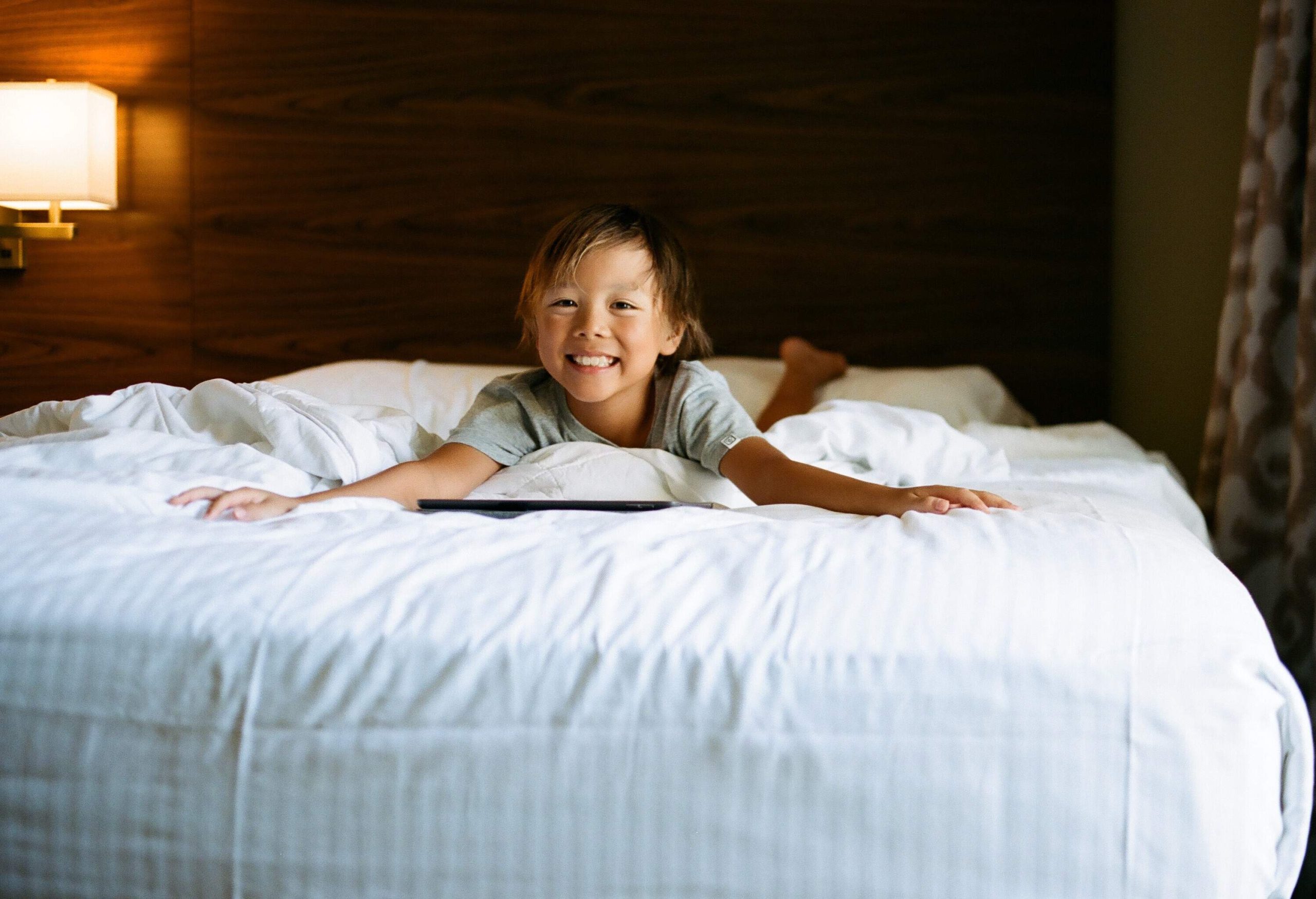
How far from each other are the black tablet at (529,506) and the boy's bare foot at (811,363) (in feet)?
3.83

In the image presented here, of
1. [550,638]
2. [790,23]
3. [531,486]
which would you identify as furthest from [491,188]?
[550,638]

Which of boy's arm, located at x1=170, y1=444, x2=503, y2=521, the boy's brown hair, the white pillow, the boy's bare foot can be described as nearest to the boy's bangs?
the boy's brown hair

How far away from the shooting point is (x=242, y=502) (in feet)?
3.03

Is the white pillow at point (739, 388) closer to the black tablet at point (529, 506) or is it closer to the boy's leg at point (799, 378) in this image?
the boy's leg at point (799, 378)

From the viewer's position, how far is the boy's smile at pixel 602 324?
4.27 feet

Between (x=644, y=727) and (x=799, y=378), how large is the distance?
156 cm

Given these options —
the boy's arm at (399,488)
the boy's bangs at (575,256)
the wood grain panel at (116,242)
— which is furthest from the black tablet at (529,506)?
the wood grain panel at (116,242)

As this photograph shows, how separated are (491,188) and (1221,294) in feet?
Result: 5.19

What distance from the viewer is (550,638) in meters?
0.65

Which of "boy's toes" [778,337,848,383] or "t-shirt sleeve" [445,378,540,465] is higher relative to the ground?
"boy's toes" [778,337,848,383]

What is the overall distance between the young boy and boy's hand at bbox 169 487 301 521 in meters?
0.17

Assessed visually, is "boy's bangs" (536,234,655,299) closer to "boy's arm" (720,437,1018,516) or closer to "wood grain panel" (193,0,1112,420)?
"boy's arm" (720,437,1018,516)

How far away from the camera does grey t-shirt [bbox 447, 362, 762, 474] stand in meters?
1.30

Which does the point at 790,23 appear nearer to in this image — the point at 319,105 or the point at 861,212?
the point at 861,212
